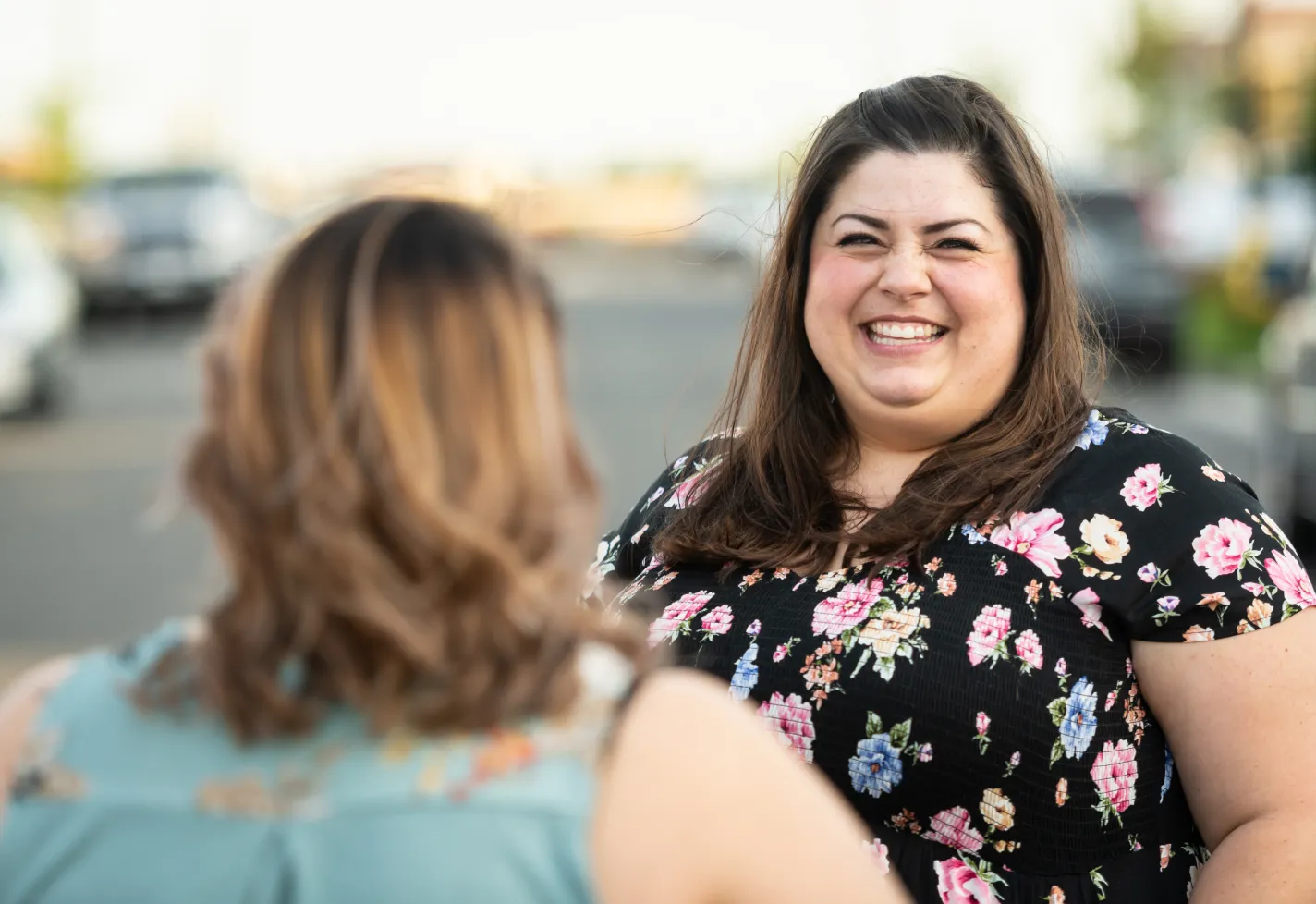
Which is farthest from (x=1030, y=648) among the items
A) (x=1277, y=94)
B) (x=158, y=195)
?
(x=1277, y=94)

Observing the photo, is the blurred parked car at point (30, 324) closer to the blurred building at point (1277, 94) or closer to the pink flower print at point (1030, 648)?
the pink flower print at point (1030, 648)

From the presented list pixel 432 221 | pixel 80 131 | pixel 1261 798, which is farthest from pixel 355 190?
pixel 80 131

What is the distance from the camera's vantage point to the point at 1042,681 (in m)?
2.38

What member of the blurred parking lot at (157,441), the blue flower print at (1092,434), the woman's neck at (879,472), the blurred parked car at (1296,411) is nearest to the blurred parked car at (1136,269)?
the blurred parking lot at (157,441)

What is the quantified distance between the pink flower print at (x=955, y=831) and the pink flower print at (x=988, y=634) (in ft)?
0.72

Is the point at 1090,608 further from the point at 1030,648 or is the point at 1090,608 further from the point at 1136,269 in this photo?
the point at 1136,269

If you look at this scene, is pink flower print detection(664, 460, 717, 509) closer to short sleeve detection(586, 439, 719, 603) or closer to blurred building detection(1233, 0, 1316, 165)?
short sleeve detection(586, 439, 719, 603)

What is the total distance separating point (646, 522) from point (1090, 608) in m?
0.88

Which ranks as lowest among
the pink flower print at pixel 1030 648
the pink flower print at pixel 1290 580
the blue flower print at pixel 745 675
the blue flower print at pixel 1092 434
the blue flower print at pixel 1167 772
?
the blue flower print at pixel 1167 772

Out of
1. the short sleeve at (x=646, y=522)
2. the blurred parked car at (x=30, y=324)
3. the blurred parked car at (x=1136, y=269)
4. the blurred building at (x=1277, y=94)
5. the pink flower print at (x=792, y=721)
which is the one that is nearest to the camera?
the pink flower print at (x=792, y=721)

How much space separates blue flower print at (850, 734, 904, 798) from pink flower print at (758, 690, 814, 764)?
3.0 inches

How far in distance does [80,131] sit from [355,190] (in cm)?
3262

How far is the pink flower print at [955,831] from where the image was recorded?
2393 millimetres

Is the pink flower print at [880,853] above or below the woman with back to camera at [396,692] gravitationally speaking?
below
